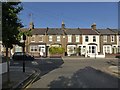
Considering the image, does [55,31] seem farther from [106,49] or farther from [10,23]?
[10,23]

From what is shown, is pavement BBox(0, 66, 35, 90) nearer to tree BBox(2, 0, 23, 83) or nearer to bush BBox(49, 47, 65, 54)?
tree BBox(2, 0, 23, 83)

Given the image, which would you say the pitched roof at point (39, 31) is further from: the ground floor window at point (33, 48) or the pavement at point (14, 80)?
the pavement at point (14, 80)

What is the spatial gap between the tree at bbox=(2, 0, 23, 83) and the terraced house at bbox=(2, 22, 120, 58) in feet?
169

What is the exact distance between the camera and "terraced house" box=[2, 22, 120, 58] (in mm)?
69000

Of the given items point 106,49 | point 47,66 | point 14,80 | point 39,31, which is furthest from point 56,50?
point 14,80

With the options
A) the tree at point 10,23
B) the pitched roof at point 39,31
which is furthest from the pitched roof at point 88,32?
the tree at point 10,23

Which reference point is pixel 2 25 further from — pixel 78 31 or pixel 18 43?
pixel 78 31

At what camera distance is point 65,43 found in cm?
7006

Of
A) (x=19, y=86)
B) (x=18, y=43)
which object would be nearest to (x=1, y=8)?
(x=18, y=43)

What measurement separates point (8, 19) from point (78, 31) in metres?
58.2

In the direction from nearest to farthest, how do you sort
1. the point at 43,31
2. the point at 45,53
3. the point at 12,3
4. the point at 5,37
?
the point at 5,37 < the point at 12,3 < the point at 45,53 < the point at 43,31

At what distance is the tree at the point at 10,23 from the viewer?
1516cm

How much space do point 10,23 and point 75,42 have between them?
5474cm

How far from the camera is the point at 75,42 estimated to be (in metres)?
70.3
